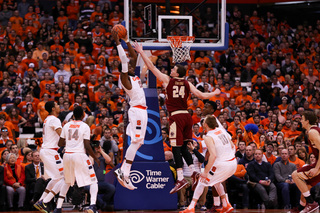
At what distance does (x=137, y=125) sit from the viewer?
35.7 feet

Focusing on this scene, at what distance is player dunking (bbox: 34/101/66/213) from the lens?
10992 mm

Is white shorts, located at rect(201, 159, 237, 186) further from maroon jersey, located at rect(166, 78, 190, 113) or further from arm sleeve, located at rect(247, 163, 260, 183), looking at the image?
arm sleeve, located at rect(247, 163, 260, 183)

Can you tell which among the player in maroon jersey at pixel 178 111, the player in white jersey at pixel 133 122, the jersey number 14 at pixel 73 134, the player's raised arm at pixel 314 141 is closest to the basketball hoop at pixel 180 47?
the player in maroon jersey at pixel 178 111

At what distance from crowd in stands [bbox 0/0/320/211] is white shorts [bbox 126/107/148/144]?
5.91 ft

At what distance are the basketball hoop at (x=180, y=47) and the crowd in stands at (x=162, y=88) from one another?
220 centimetres

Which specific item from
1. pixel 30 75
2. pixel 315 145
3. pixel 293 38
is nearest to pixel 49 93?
pixel 30 75

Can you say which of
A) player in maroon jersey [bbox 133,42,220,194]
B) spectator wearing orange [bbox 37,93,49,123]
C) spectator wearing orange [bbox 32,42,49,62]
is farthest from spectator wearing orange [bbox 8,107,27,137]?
player in maroon jersey [bbox 133,42,220,194]

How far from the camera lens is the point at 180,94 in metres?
10.8

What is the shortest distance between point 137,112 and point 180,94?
929mm

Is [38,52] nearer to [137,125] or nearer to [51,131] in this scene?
[51,131]

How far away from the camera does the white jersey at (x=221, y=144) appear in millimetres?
10312

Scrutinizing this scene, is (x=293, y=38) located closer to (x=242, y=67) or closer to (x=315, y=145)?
(x=242, y=67)

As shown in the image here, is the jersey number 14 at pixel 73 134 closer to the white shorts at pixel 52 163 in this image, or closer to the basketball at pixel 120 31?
the white shorts at pixel 52 163

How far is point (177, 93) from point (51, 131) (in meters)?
2.66
